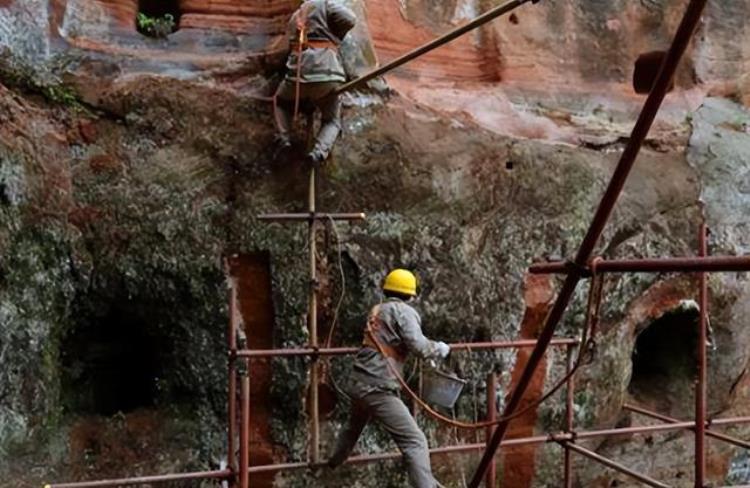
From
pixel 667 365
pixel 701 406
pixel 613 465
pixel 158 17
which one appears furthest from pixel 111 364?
pixel 667 365

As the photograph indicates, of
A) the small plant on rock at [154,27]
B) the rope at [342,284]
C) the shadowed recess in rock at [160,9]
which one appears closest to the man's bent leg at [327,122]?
the rope at [342,284]

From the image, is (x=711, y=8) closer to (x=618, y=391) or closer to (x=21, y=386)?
(x=618, y=391)

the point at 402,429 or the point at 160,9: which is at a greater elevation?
the point at 160,9

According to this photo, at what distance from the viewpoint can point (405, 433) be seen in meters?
5.03

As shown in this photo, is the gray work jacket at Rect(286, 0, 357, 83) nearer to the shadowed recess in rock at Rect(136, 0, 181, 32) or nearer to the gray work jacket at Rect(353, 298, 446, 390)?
the shadowed recess in rock at Rect(136, 0, 181, 32)

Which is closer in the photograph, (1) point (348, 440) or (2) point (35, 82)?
(1) point (348, 440)

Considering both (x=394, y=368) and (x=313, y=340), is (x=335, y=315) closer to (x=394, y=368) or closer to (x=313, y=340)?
(x=313, y=340)

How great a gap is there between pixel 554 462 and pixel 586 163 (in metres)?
2.52

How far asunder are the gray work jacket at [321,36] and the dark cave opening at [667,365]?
410 cm

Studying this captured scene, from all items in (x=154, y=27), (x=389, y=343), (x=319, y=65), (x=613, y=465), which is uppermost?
(x=154, y=27)

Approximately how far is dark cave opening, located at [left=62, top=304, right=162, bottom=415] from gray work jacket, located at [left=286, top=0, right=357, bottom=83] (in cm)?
215

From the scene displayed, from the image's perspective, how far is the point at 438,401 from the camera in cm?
511

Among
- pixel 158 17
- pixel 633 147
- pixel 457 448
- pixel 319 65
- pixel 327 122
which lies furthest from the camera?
pixel 158 17

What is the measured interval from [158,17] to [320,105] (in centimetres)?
205
